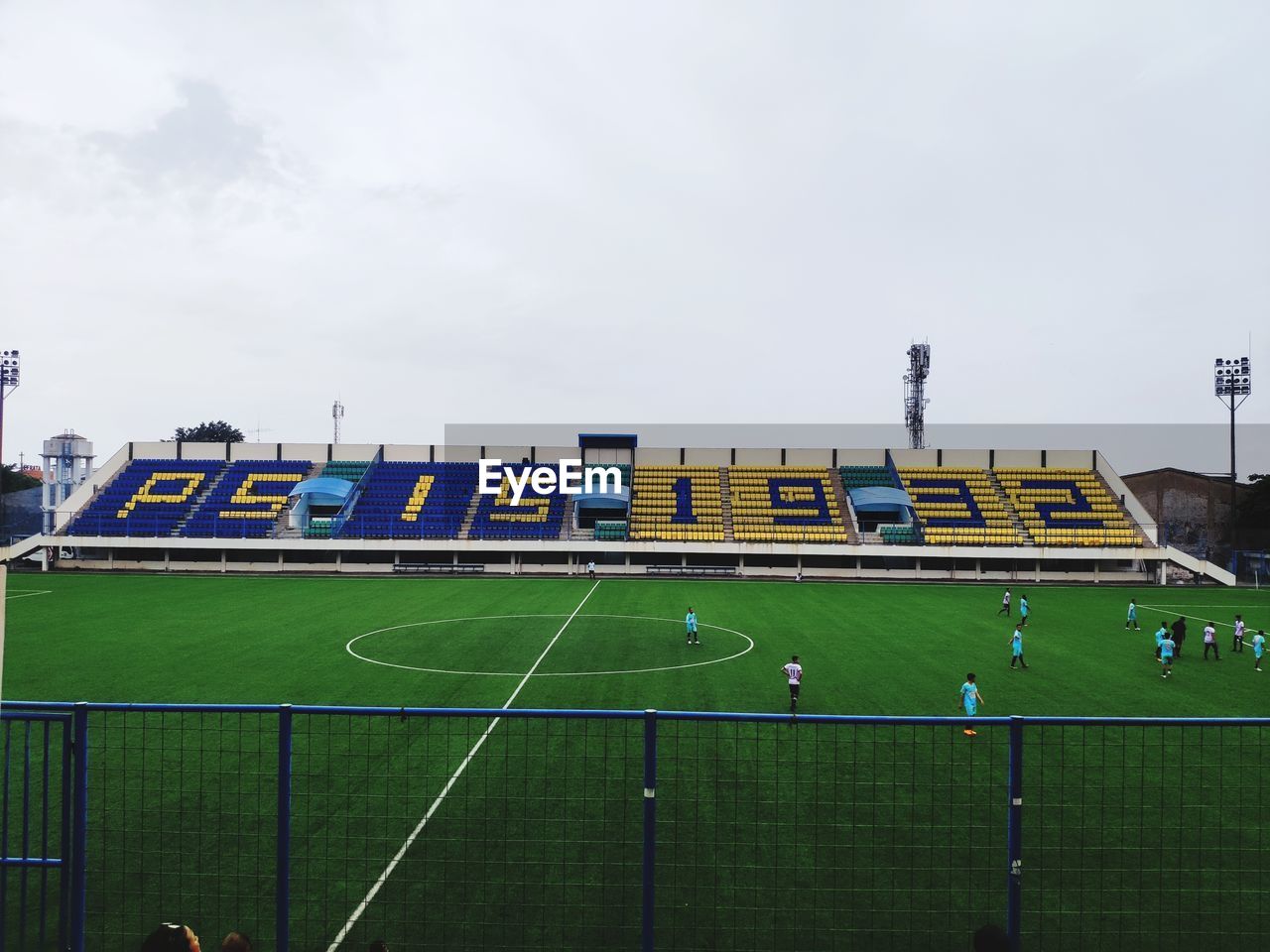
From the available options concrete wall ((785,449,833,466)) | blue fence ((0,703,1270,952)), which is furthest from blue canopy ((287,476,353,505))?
blue fence ((0,703,1270,952))

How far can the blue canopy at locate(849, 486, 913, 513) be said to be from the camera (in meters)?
55.2

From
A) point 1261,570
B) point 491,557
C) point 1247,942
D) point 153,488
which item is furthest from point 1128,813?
point 153,488

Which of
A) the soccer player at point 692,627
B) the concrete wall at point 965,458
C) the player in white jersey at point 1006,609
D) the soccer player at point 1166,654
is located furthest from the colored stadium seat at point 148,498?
the concrete wall at point 965,458

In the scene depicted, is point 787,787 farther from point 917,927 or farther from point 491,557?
point 491,557

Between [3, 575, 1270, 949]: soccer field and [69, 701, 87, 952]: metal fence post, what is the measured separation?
765mm

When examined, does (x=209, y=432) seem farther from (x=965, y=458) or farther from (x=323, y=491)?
(x=965, y=458)

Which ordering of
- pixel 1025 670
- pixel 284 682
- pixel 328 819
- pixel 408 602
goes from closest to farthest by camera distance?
pixel 328 819, pixel 284 682, pixel 1025 670, pixel 408 602

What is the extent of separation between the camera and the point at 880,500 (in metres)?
55.2

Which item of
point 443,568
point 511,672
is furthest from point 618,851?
point 443,568

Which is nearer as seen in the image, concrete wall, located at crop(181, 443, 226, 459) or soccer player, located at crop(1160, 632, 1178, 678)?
soccer player, located at crop(1160, 632, 1178, 678)

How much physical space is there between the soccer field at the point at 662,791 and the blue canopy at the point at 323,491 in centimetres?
3005

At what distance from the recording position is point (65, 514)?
52906 millimetres

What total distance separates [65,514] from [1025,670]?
5994cm

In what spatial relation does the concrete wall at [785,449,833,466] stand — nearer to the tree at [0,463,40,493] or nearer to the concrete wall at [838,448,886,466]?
the concrete wall at [838,448,886,466]
